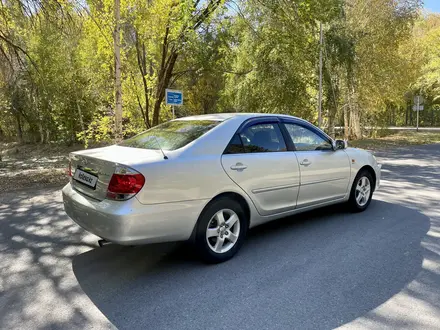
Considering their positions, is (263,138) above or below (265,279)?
above

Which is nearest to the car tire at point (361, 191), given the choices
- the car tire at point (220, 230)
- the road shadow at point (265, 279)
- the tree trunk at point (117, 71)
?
the road shadow at point (265, 279)

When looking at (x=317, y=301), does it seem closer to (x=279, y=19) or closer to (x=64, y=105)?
(x=279, y=19)

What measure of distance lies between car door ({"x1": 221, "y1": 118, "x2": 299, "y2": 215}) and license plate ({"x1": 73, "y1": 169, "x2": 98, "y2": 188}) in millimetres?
1336

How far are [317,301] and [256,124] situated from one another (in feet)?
7.03

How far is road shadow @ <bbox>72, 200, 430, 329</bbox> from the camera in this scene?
8.91 ft

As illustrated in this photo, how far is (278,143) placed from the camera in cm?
433

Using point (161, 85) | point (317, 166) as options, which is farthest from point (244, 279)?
point (161, 85)

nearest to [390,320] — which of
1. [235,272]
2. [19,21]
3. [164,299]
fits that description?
[235,272]

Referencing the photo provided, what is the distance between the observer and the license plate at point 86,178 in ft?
11.4

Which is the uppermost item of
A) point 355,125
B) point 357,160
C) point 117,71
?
point 117,71

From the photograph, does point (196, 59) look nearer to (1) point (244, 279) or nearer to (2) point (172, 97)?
(2) point (172, 97)

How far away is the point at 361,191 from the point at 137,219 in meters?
3.78

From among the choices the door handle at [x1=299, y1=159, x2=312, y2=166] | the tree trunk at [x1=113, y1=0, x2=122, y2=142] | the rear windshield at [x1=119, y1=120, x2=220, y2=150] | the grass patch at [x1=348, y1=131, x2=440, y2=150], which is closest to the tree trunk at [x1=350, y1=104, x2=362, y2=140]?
the grass patch at [x1=348, y1=131, x2=440, y2=150]

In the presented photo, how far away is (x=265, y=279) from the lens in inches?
130
